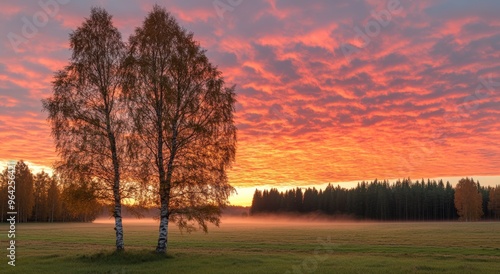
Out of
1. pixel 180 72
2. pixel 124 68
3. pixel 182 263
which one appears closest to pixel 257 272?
pixel 182 263

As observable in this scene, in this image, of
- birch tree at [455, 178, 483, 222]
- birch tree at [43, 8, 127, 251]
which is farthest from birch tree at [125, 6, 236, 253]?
birch tree at [455, 178, 483, 222]

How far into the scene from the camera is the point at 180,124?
30094 mm

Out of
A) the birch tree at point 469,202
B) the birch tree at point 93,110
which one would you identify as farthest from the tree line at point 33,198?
the birch tree at point 469,202

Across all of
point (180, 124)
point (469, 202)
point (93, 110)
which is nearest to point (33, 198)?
point (93, 110)

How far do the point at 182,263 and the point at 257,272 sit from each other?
5.90 meters

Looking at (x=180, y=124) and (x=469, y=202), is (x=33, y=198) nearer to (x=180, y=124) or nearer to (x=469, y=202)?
(x=180, y=124)

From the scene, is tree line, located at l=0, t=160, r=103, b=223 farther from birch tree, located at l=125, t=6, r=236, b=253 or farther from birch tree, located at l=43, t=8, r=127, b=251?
birch tree, located at l=125, t=6, r=236, b=253

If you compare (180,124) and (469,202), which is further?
(469,202)

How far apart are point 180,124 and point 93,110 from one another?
6480 millimetres

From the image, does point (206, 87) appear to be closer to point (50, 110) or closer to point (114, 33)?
point (114, 33)

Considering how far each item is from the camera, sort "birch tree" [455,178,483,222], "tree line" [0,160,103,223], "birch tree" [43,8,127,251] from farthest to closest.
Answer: "birch tree" [455,178,483,222] < "tree line" [0,160,103,223] < "birch tree" [43,8,127,251]

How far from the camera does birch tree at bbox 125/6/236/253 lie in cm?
2927

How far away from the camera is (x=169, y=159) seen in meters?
29.7

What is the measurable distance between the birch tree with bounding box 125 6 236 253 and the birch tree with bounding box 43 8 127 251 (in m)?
1.70
